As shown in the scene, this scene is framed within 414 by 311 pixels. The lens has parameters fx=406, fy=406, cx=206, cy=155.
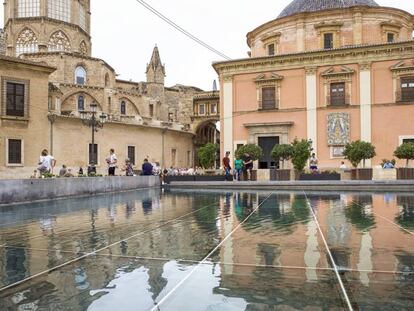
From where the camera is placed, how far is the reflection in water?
271 cm

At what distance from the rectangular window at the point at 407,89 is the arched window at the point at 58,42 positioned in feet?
132

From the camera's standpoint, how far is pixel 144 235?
17.2ft

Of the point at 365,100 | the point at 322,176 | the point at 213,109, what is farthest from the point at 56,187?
the point at 213,109

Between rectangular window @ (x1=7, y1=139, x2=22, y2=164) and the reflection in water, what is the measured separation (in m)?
23.1

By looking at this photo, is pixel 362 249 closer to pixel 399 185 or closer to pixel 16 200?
pixel 16 200

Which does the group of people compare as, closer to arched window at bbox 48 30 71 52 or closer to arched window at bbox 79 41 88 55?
arched window at bbox 48 30 71 52

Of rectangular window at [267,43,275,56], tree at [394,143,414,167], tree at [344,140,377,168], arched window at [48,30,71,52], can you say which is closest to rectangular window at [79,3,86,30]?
arched window at [48,30,71,52]

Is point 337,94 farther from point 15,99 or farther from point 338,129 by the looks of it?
point 15,99

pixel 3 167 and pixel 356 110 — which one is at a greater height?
pixel 356 110

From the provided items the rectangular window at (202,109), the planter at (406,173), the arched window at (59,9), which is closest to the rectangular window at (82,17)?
the arched window at (59,9)

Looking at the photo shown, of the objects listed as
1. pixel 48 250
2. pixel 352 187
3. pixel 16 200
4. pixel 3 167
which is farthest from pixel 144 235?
pixel 3 167

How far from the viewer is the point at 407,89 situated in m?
27.1

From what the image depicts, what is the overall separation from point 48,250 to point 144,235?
1.28 meters

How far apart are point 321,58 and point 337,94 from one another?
2.79 metres
